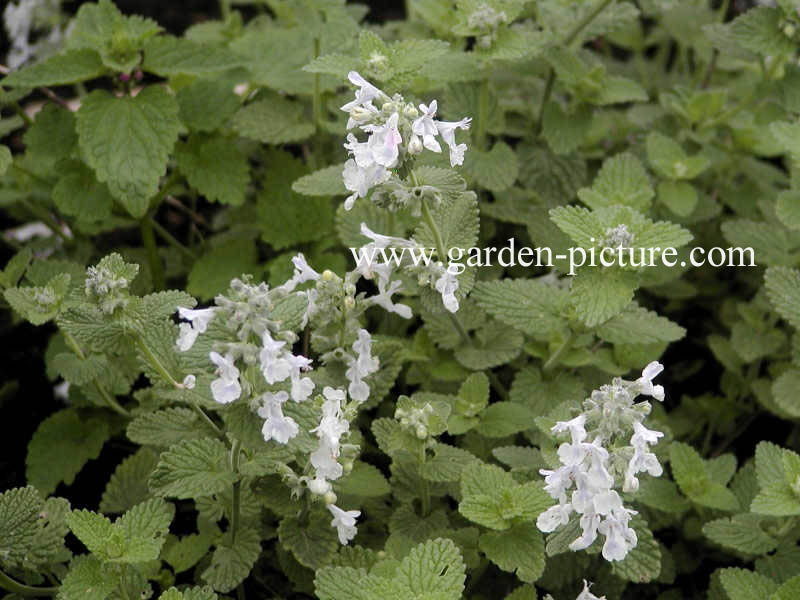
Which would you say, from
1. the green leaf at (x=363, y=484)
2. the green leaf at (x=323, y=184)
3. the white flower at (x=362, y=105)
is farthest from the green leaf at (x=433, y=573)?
the green leaf at (x=323, y=184)

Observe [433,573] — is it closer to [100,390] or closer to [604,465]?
[604,465]

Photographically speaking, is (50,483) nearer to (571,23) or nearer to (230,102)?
(230,102)

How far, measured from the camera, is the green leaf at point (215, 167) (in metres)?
2.74

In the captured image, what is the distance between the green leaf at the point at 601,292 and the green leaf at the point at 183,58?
4.09ft

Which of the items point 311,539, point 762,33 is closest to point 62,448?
point 311,539

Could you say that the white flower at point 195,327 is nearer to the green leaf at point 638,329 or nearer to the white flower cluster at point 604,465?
the white flower cluster at point 604,465

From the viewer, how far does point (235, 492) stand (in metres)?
1.90

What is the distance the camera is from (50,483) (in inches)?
94.0

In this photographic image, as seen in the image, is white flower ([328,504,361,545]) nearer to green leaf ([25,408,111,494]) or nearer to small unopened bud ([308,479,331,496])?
small unopened bud ([308,479,331,496])

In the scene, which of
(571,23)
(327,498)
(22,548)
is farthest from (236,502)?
(571,23)

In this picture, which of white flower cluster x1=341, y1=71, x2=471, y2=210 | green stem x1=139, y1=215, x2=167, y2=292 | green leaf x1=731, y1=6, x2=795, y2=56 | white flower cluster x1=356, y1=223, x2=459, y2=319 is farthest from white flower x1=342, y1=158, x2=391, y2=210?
green leaf x1=731, y1=6, x2=795, y2=56

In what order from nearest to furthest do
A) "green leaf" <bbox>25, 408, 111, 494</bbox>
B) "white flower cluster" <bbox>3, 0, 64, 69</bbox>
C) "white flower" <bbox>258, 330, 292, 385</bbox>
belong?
"white flower" <bbox>258, 330, 292, 385</bbox> → "green leaf" <bbox>25, 408, 111, 494</bbox> → "white flower cluster" <bbox>3, 0, 64, 69</bbox>

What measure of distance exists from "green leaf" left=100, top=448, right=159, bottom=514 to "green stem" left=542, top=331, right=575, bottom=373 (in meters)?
1.03

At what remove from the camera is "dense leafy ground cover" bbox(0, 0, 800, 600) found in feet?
5.75
